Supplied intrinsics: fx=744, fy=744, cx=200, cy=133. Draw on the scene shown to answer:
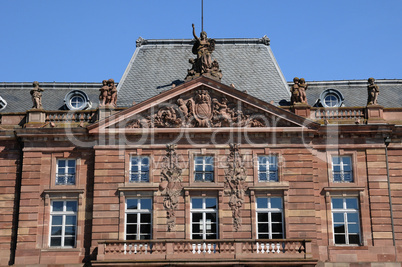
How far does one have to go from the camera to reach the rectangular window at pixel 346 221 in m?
35.5

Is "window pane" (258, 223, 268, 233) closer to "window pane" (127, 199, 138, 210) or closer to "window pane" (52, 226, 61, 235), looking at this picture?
"window pane" (127, 199, 138, 210)

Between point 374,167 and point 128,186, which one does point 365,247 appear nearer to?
point 374,167

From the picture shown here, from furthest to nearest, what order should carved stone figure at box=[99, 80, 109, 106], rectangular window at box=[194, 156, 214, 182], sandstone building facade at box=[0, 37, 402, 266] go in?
carved stone figure at box=[99, 80, 109, 106] < rectangular window at box=[194, 156, 214, 182] < sandstone building facade at box=[0, 37, 402, 266]

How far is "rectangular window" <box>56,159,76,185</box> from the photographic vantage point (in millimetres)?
36312

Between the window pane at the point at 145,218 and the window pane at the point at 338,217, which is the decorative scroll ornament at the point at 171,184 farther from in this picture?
the window pane at the point at 338,217

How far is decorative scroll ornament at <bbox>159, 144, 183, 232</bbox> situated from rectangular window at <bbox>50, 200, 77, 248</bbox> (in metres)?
4.46

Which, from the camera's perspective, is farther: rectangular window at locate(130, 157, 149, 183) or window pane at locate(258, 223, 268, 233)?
rectangular window at locate(130, 157, 149, 183)

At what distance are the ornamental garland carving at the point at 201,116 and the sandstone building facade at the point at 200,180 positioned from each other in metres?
0.06

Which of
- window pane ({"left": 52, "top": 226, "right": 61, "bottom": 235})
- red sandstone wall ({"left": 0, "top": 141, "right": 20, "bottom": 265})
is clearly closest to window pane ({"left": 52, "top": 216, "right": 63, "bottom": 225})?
window pane ({"left": 52, "top": 226, "right": 61, "bottom": 235})

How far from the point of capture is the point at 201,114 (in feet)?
119

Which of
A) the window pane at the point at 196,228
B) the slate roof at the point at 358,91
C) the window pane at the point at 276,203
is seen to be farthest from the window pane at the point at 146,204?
the slate roof at the point at 358,91

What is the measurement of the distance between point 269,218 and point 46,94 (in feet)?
47.9

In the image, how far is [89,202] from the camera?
35.8 meters

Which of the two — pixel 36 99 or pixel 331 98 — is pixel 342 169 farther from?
pixel 36 99
